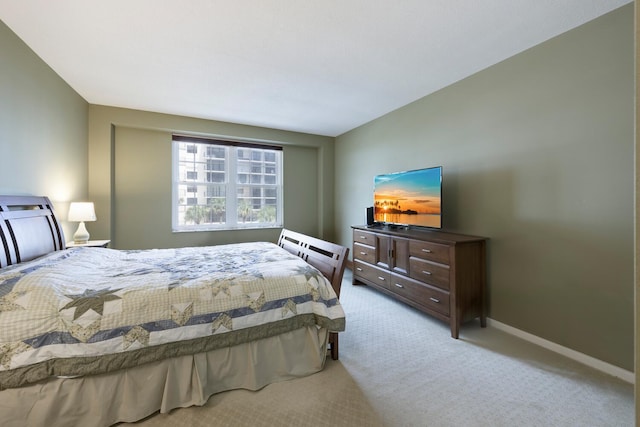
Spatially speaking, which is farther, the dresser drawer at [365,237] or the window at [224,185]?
the window at [224,185]

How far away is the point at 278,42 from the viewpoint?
218cm

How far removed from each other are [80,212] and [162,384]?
8.16 feet

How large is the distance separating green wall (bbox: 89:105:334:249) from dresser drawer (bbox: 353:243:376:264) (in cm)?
181

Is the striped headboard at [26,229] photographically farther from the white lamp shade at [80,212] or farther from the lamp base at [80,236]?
the lamp base at [80,236]

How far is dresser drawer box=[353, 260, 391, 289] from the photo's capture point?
3135 mm

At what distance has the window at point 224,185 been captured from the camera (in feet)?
13.9

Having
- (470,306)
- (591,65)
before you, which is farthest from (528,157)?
(470,306)

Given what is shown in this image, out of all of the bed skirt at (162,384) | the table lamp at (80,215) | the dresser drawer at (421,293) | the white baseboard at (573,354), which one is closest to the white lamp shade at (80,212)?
the table lamp at (80,215)

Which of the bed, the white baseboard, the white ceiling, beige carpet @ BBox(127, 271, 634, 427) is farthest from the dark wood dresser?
the white ceiling

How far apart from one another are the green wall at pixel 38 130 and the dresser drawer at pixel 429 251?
3628 mm

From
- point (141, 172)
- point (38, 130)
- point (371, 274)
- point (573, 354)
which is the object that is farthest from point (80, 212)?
point (573, 354)

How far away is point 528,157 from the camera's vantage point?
2.31 metres

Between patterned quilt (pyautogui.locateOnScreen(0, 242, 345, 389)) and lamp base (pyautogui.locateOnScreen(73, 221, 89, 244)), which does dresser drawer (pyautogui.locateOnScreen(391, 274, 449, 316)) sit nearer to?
patterned quilt (pyautogui.locateOnScreen(0, 242, 345, 389))

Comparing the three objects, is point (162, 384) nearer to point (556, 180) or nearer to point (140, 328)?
point (140, 328)
